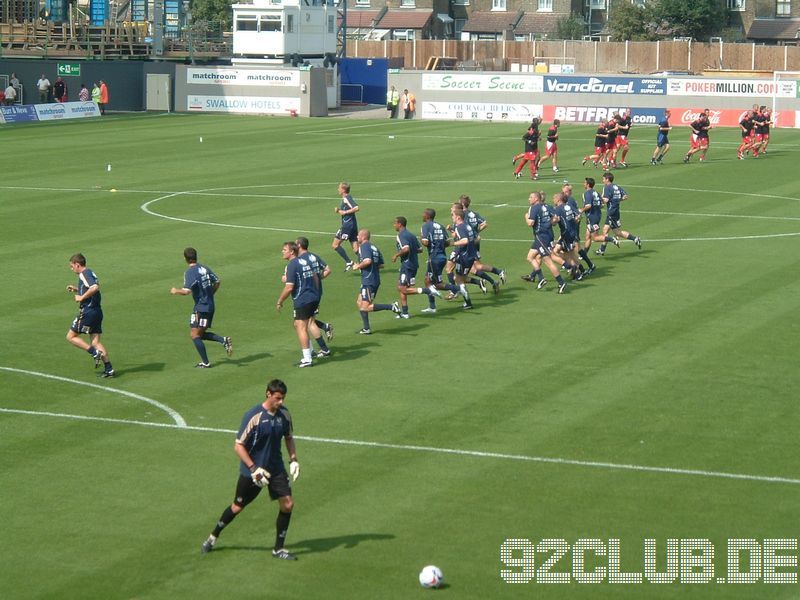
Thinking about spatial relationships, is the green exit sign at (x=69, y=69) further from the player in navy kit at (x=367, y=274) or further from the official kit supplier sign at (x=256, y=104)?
the player in navy kit at (x=367, y=274)

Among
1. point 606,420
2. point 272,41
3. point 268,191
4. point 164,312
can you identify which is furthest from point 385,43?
point 606,420

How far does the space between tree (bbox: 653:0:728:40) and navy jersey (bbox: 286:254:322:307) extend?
103m

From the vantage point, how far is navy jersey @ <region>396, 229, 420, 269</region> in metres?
26.8

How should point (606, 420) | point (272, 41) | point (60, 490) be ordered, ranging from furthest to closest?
point (272, 41) → point (606, 420) → point (60, 490)

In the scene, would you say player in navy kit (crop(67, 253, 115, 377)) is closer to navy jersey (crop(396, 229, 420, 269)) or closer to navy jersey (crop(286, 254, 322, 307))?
navy jersey (crop(286, 254, 322, 307))

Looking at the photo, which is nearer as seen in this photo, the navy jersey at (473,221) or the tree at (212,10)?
the navy jersey at (473,221)

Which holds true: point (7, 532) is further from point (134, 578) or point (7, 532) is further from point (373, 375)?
point (373, 375)

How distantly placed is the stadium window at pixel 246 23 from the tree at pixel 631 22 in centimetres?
4299

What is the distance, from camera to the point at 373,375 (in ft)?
75.4

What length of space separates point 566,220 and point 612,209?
4472 mm

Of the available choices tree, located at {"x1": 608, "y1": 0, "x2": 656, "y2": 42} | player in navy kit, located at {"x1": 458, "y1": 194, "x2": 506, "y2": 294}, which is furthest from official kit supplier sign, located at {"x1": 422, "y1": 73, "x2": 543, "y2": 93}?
player in navy kit, located at {"x1": 458, "y1": 194, "x2": 506, "y2": 294}

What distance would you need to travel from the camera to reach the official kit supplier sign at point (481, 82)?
76.4 metres

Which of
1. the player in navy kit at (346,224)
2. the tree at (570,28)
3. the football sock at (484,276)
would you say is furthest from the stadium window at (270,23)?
the football sock at (484,276)

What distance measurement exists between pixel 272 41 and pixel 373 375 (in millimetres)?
70148
